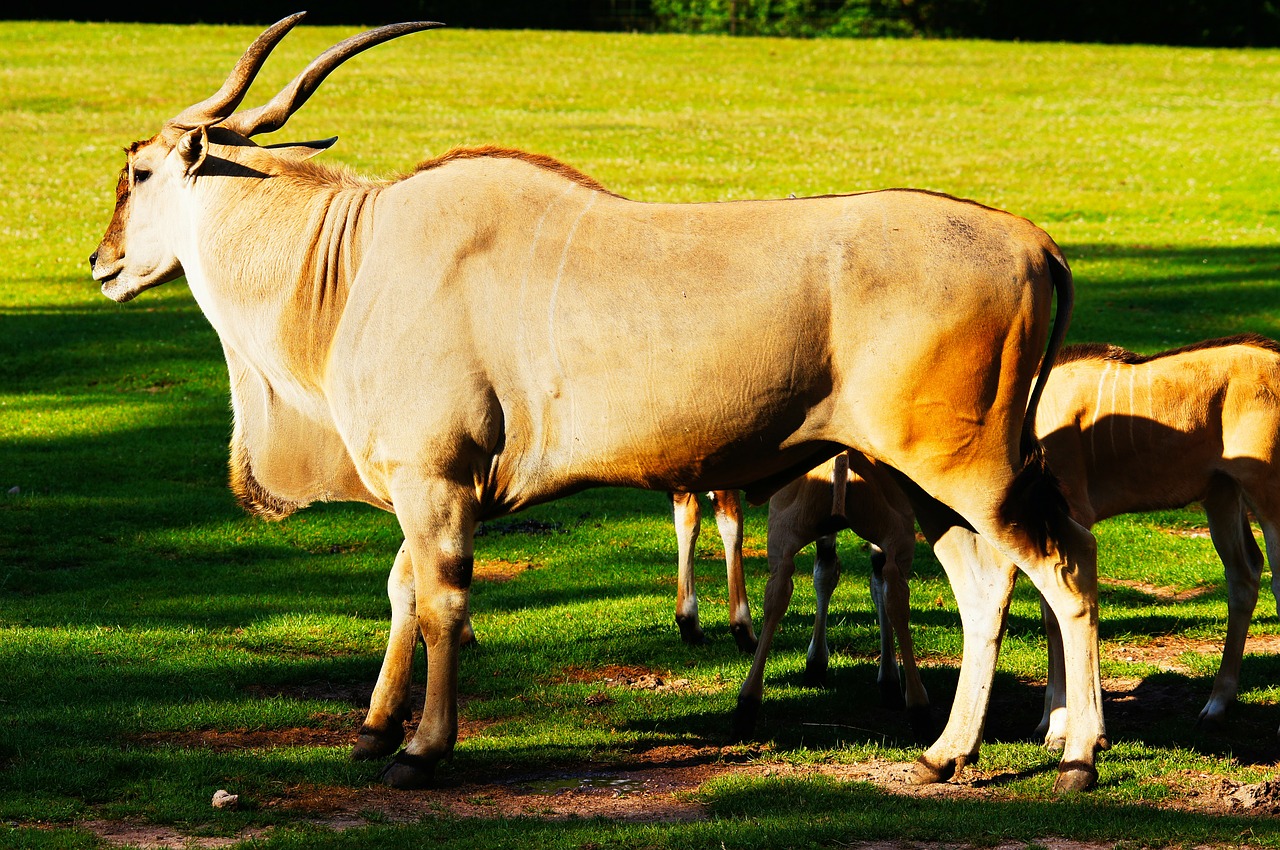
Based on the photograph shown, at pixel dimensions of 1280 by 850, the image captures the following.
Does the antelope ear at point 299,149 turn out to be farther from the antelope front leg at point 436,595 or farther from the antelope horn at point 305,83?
the antelope front leg at point 436,595

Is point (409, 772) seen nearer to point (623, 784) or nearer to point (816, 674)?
point (623, 784)

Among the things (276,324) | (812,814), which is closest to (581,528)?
(276,324)

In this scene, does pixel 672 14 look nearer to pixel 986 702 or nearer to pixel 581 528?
pixel 581 528

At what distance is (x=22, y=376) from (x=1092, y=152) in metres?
21.5

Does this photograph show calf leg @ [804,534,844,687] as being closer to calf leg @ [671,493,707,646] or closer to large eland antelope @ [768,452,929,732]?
large eland antelope @ [768,452,929,732]

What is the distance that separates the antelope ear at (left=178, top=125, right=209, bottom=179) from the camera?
6.58m

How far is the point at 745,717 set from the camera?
6.88 meters

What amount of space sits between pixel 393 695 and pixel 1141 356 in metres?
4.30

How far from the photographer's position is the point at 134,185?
6.92 meters

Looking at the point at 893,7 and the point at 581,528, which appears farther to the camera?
the point at 893,7

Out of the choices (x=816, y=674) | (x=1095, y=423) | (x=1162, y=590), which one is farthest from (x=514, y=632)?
(x=1162, y=590)

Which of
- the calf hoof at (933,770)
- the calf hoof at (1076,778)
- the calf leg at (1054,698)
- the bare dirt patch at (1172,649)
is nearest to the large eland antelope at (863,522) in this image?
the calf leg at (1054,698)

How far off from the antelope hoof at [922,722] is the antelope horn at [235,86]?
4.22 metres

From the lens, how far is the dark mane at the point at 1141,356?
7.66m
